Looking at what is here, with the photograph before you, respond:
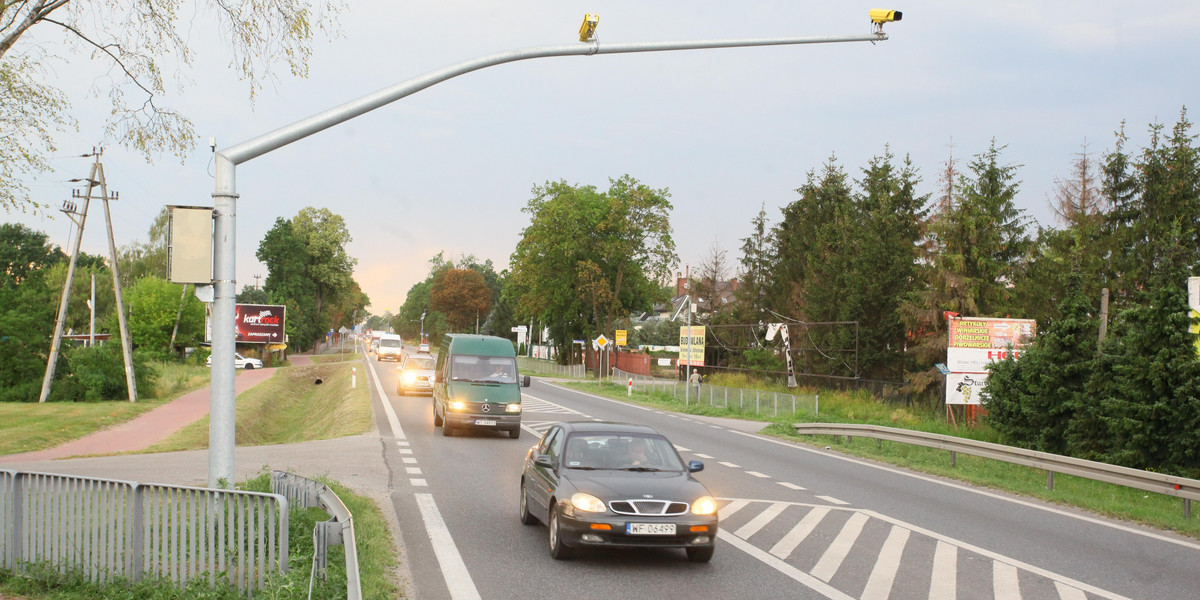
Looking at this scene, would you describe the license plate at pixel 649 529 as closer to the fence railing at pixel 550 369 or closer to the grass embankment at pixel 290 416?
the grass embankment at pixel 290 416

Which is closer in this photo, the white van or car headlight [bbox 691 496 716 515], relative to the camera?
car headlight [bbox 691 496 716 515]

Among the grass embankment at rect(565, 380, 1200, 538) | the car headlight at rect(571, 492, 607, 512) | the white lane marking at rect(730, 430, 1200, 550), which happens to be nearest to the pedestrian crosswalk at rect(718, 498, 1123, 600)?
the car headlight at rect(571, 492, 607, 512)

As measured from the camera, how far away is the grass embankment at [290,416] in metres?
26.6

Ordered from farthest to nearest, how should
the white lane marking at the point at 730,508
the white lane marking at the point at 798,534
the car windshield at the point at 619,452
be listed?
the white lane marking at the point at 730,508
the car windshield at the point at 619,452
the white lane marking at the point at 798,534

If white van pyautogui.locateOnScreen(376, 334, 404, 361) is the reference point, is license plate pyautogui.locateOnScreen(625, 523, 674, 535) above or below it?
above

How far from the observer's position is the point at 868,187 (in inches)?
2377

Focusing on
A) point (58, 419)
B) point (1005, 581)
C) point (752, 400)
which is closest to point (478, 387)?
point (58, 419)

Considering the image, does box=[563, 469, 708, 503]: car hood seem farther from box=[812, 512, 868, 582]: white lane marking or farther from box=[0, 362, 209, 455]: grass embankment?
box=[0, 362, 209, 455]: grass embankment

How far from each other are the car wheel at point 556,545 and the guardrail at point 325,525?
182 cm

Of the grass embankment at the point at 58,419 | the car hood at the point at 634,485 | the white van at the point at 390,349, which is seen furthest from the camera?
the white van at the point at 390,349

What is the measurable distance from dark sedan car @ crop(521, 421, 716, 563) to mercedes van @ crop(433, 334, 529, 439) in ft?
39.5

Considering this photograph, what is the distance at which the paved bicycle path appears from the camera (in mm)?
23000

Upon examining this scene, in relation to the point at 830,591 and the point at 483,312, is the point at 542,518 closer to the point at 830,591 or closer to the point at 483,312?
the point at 830,591

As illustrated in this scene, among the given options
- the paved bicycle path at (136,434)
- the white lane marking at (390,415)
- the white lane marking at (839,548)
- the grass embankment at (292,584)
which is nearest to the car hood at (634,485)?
the white lane marking at (839,548)
